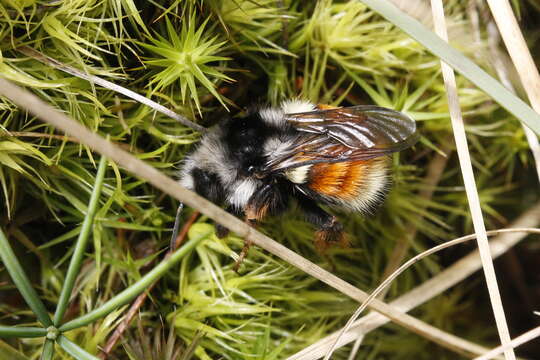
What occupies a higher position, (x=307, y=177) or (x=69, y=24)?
(x=69, y=24)

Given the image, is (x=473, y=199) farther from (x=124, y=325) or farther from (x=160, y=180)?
(x=124, y=325)

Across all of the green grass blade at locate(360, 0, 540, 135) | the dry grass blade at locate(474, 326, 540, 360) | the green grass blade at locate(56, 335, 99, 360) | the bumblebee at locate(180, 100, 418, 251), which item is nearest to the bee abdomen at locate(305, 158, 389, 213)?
the bumblebee at locate(180, 100, 418, 251)

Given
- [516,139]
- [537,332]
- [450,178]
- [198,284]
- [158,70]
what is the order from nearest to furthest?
1. [537,332]
2. [158,70]
3. [198,284]
4. [516,139]
5. [450,178]

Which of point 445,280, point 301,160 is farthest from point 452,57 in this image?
point 445,280

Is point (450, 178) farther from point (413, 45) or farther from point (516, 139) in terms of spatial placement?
point (413, 45)

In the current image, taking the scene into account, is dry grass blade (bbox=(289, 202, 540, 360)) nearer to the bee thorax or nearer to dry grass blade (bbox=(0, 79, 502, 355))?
dry grass blade (bbox=(0, 79, 502, 355))

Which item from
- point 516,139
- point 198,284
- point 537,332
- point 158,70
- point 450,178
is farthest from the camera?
point 450,178

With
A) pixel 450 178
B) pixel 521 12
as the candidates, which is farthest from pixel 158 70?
pixel 521 12
